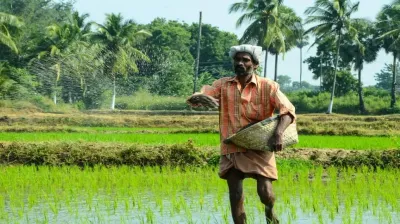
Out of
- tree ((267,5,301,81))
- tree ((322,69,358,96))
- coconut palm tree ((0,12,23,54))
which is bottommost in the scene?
tree ((322,69,358,96))

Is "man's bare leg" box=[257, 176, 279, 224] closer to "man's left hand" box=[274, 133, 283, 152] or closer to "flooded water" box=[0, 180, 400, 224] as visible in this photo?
"man's left hand" box=[274, 133, 283, 152]

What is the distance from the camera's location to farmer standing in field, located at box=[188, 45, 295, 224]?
420 centimetres

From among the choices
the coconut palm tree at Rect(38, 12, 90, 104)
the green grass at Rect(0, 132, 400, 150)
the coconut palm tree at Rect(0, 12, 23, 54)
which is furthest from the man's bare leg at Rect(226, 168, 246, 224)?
the coconut palm tree at Rect(38, 12, 90, 104)

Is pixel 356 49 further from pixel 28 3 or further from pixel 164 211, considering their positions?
pixel 164 211

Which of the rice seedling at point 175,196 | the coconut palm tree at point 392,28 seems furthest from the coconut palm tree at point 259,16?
the rice seedling at point 175,196

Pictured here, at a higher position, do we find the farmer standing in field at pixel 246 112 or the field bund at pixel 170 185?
the farmer standing in field at pixel 246 112

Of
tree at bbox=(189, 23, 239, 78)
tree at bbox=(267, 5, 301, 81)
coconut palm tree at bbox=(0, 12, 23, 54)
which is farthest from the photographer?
tree at bbox=(189, 23, 239, 78)

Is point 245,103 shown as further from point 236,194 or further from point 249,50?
point 236,194

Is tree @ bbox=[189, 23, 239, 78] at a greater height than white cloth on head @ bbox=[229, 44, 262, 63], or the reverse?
tree @ bbox=[189, 23, 239, 78]

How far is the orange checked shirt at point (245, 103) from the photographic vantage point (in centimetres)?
421

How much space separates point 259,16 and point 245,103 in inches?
1202

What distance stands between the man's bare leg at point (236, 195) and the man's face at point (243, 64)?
580 millimetres

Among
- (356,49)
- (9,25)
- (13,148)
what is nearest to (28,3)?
(9,25)

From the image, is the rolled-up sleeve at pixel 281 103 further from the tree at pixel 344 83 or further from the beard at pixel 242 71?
the tree at pixel 344 83
